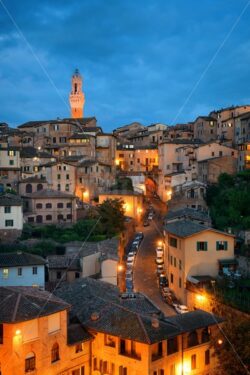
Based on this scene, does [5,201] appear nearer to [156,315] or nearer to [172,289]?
[172,289]

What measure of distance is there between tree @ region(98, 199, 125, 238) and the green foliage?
7.04m

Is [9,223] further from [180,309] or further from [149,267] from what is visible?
[180,309]

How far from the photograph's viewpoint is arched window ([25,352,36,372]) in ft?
52.2

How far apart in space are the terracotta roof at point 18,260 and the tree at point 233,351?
11867 mm

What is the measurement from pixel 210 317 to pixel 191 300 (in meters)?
5.03

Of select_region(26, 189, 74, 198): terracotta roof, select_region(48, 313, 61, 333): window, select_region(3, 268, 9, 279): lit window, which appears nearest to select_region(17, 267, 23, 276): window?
select_region(3, 268, 9, 279): lit window

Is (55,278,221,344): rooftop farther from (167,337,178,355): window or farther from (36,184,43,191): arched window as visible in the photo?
(36,184,43,191): arched window

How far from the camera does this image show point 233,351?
56.9 ft

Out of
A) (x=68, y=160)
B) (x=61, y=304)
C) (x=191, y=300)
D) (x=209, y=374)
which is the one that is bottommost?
(x=209, y=374)

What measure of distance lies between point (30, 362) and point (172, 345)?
17.9ft

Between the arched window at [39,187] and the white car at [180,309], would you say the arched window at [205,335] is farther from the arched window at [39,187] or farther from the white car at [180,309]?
the arched window at [39,187]

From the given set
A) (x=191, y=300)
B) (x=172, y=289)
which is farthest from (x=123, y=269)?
(x=191, y=300)

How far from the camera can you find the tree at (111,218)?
3491 cm

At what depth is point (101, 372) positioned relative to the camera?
17.8 m
